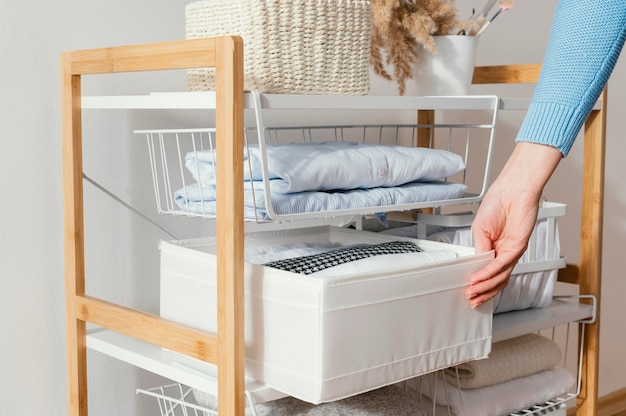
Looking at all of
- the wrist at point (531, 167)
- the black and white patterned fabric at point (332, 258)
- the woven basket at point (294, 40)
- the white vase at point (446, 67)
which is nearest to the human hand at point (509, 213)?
the wrist at point (531, 167)

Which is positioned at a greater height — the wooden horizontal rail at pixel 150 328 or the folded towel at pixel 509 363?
the wooden horizontal rail at pixel 150 328

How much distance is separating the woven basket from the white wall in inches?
10.6

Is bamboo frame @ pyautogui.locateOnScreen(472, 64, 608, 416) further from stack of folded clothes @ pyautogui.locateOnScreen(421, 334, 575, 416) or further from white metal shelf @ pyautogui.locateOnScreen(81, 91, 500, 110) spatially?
white metal shelf @ pyautogui.locateOnScreen(81, 91, 500, 110)

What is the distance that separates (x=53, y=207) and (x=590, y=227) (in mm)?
1042

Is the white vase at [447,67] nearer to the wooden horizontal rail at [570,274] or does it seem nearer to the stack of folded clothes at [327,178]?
the stack of folded clothes at [327,178]

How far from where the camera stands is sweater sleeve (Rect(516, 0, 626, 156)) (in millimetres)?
874

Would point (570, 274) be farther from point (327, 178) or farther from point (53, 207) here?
point (53, 207)

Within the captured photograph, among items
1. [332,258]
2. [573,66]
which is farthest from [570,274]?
[573,66]

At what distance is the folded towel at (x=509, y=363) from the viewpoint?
4.72ft

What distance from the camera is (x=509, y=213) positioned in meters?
0.99

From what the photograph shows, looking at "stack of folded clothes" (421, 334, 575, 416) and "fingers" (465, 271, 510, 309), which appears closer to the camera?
"fingers" (465, 271, 510, 309)

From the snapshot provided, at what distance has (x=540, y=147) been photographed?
0.94m

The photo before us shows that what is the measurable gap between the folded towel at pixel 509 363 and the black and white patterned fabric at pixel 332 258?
0.97 ft

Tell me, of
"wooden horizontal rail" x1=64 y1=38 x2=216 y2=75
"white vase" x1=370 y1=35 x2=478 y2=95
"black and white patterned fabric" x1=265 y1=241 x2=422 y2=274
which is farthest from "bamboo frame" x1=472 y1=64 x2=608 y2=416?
"wooden horizontal rail" x1=64 y1=38 x2=216 y2=75
